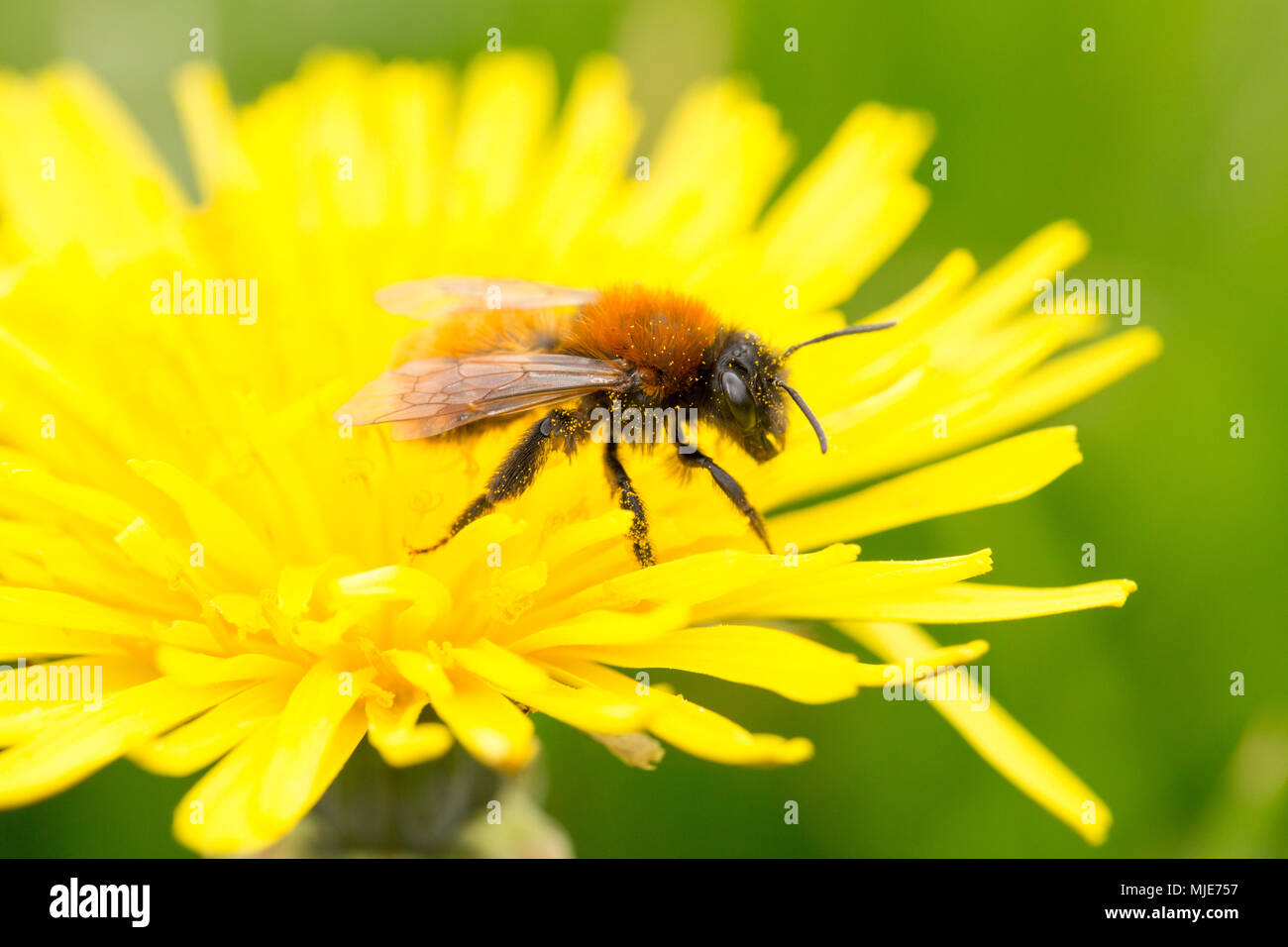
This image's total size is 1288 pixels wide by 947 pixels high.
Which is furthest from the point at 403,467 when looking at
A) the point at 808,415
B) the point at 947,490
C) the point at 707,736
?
the point at 947,490

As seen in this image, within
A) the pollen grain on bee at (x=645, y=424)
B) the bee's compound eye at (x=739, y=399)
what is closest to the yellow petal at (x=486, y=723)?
the pollen grain on bee at (x=645, y=424)

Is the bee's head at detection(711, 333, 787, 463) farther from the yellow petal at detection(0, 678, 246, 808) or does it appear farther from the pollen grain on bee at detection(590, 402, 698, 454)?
the yellow petal at detection(0, 678, 246, 808)

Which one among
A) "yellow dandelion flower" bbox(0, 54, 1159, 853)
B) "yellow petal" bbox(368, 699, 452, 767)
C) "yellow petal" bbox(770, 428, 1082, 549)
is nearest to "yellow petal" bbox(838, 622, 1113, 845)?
"yellow dandelion flower" bbox(0, 54, 1159, 853)

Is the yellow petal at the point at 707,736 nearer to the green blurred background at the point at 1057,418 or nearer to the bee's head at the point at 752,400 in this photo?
the bee's head at the point at 752,400

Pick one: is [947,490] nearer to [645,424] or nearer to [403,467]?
[645,424]
